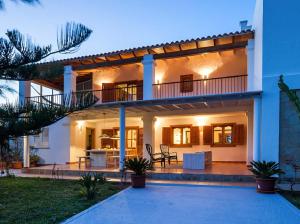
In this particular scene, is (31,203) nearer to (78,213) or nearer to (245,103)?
(78,213)

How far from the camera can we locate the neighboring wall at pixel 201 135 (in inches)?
495

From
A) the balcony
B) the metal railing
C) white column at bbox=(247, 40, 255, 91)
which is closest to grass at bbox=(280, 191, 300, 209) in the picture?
white column at bbox=(247, 40, 255, 91)

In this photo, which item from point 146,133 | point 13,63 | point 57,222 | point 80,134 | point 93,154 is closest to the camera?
point 57,222

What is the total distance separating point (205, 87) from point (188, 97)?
118 inches

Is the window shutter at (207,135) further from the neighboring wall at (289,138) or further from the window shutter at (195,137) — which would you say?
the neighboring wall at (289,138)

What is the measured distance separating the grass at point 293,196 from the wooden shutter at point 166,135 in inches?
279

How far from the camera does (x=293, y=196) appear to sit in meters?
6.52

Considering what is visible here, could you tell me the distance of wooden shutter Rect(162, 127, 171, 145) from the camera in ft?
44.5

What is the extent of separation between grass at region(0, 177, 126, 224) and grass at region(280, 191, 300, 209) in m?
4.21

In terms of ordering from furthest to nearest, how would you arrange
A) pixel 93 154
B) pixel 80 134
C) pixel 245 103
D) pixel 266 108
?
pixel 80 134, pixel 93 154, pixel 245 103, pixel 266 108

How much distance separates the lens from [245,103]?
421 inches

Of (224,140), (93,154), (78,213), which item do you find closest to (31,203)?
(78,213)

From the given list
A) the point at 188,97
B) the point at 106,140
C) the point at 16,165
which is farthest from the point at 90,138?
the point at 188,97

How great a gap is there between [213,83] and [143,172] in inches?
232
